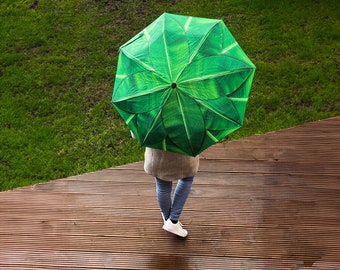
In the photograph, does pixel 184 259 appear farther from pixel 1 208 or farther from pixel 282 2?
pixel 282 2

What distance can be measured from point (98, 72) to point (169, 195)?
189 centimetres

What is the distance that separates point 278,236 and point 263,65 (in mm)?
1769

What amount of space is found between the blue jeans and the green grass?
0.82 m

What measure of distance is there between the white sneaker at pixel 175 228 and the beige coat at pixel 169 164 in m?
0.59

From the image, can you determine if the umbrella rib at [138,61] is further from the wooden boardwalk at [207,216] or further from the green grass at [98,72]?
the green grass at [98,72]

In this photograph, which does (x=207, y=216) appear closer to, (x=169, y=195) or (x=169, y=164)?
(x=169, y=195)

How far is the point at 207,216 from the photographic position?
3094 millimetres

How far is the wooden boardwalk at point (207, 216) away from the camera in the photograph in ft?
9.55

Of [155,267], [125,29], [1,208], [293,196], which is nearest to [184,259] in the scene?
[155,267]

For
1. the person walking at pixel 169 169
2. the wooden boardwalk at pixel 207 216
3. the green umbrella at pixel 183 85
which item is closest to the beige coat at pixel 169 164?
the person walking at pixel 169 169

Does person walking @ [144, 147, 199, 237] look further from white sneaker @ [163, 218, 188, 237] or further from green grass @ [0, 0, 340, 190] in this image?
green grass @ [0, 0, 340, 190]

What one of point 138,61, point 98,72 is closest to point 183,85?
point 138,61

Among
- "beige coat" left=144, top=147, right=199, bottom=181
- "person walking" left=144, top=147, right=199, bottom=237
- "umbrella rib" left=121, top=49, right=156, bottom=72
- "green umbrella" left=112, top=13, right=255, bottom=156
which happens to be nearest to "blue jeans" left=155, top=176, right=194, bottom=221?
"person walking" left=144, top=147, right=199, bottom=237

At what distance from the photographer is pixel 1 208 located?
10.5 feet
